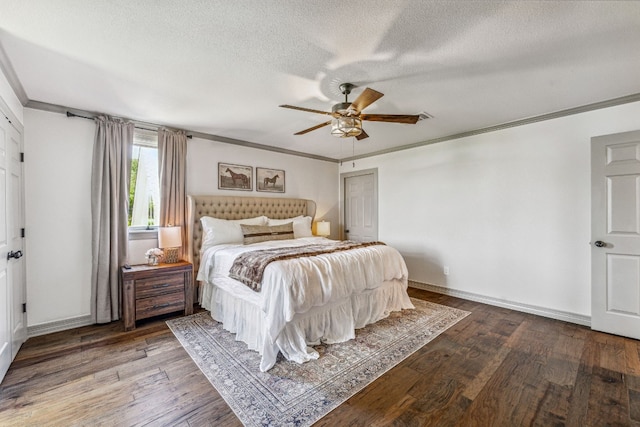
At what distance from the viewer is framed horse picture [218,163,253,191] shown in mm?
4520

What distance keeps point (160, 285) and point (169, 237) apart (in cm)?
60

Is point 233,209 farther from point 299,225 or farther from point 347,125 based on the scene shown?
point 347,125

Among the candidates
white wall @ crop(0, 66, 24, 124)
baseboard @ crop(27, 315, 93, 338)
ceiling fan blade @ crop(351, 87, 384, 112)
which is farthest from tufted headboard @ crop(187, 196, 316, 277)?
ceiling fan blade @ crop(351, 87, 384, 112)

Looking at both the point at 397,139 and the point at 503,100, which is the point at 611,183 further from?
the point at 397,139

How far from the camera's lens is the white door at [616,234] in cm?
289

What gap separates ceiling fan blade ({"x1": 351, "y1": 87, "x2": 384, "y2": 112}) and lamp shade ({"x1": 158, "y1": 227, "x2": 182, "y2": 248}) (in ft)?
9.08

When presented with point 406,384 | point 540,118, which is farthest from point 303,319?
point 540,118

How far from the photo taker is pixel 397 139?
15.3ft

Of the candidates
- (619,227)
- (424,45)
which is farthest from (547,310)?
(424,45)

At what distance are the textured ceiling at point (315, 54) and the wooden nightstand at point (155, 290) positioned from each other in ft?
6.34

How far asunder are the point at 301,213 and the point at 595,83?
4.34 meters

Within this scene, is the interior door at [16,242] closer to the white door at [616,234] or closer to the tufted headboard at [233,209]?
the tufted headboard at [233,209]

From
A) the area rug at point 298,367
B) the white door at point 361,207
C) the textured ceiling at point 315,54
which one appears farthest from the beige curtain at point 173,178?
the white door at point 361,207

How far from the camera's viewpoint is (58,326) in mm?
3168
